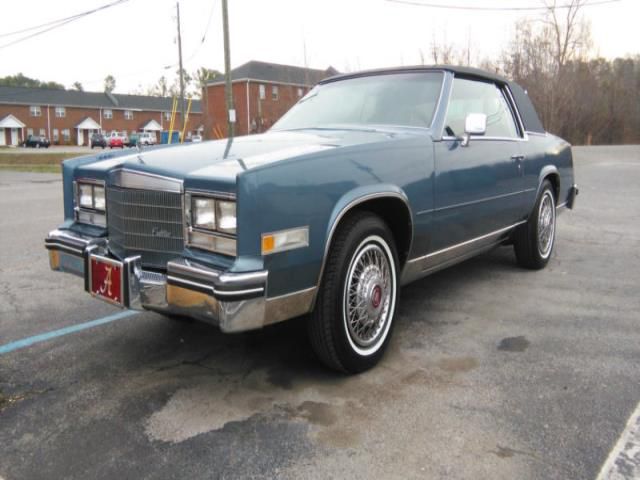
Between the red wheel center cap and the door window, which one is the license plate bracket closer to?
the red wheel center cap

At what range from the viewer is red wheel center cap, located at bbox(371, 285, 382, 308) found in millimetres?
3123

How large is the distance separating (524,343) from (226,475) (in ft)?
7.08

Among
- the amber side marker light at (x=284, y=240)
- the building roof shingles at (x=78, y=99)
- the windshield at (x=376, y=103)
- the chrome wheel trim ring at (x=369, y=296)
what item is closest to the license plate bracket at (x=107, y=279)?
the amber side marker light at (x=284, y=240)

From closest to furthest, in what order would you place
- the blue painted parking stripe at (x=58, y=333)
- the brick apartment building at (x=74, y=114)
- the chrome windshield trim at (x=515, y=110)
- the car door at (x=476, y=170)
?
the blue painted parking stripe at (x=58, y=333) → the car door at (x=476, y=170) → the chrome windshield trim at (x=515, y=110) → the brick apartment building at (x=74, y=114)

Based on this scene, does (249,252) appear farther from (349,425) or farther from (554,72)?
(554,72)

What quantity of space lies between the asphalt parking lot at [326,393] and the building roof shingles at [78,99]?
69.7 m

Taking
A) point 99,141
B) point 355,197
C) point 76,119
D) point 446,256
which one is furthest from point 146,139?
point 355,197

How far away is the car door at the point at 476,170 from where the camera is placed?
3639mm

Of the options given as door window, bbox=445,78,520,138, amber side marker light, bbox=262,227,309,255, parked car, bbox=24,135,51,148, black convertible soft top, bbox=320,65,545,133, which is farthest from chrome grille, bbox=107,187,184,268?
parked car, bbox=24,135,51,148

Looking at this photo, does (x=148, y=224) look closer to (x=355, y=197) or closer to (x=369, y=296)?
(x=355, y=197)

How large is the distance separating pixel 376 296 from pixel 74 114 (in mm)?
73915

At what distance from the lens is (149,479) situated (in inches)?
84.7

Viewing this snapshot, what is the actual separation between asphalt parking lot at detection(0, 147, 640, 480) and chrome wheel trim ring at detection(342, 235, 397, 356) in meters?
0.20

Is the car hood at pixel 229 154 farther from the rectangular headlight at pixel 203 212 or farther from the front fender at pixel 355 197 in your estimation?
the front fender at pixel 355 197
